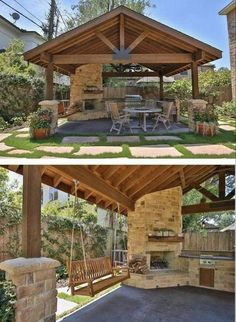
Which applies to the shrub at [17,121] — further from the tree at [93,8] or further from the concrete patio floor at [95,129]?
the tree at [93,8]

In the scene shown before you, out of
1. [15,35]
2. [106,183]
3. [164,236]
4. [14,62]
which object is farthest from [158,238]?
[15,35]

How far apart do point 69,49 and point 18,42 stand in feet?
6.88

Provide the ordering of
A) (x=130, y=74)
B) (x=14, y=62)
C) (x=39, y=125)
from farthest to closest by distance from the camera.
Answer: (x=130, y=74)
(x=14, y=62)
(x=39, y=125)

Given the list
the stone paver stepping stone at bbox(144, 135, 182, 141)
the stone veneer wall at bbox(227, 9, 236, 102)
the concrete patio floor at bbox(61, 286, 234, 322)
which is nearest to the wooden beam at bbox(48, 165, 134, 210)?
the stone paver stepping stone at bbox(144, 135, 182, 141)

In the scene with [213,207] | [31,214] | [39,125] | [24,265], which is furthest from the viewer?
[213,207]

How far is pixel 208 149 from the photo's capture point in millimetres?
5609

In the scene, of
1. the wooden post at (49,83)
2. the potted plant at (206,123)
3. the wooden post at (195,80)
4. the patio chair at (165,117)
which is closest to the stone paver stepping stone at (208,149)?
the potted plant at (206,123)

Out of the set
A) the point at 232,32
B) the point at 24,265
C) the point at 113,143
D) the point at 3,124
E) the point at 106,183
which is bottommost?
the point at 24,265

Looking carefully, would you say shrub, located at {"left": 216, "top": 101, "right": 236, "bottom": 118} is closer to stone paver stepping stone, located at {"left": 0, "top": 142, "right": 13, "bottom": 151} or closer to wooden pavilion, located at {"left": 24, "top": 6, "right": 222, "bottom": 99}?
wooden pavilion, located at {"left": 24, "top": 6, "right": 222, "bottom": 99}

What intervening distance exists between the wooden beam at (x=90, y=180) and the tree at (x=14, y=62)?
4.14 m

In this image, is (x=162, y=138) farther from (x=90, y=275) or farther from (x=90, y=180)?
(x=90, y=275)

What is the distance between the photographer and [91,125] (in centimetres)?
808

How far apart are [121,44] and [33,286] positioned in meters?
4.95

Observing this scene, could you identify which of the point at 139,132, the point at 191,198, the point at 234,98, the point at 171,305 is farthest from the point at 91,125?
the point at 191,198
